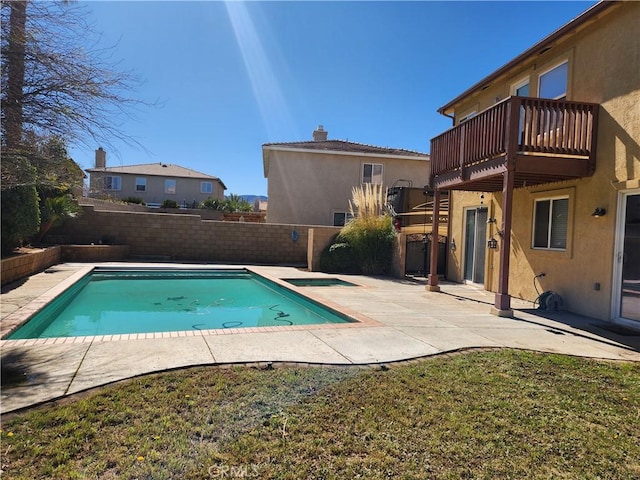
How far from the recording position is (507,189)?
736 centimetres

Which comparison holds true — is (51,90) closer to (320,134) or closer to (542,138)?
(542,138)

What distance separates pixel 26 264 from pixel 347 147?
55.2 ft

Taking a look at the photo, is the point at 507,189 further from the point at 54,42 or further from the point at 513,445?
the point at 54,42

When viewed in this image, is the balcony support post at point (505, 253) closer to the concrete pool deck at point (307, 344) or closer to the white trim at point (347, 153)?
the concrete pool deck at point (307, 344)

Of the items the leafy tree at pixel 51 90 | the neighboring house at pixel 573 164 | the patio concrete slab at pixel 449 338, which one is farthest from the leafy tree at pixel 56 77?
the neighboring house at pixel 573 164

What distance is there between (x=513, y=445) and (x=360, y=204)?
37.7 feet

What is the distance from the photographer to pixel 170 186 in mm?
39281

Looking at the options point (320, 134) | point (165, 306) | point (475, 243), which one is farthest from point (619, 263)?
point (320, 134)

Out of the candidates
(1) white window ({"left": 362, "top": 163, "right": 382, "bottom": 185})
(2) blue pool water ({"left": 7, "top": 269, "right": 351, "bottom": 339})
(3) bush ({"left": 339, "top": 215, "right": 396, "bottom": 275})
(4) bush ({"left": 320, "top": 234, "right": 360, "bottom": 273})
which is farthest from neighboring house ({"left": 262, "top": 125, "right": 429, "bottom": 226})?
(2) blue pool water ({"left": 7, "top": 269, "right": 351, "bottom": 339})

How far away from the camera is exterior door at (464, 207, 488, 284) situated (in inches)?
444

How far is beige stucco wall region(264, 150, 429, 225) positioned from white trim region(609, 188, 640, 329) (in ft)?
52.6

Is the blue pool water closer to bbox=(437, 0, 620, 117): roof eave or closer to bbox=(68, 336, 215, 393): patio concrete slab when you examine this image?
bbox=(68, 336, 215, 393): patio concrete slab

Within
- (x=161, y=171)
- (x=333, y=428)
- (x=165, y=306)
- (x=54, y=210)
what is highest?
(x=161, y=171)

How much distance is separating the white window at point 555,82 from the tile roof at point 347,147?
13.8 metres
